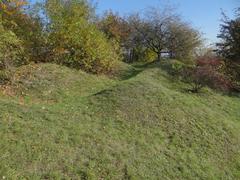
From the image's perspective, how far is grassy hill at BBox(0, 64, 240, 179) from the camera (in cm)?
689

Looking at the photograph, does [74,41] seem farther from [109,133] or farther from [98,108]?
[109,133]

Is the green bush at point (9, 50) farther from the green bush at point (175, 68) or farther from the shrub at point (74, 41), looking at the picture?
the green bush at point (175, 68)

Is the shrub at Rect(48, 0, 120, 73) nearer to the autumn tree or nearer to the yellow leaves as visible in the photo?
the yellow leaves

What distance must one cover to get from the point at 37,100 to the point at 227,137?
5.76 metres

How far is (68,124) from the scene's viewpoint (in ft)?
27.8

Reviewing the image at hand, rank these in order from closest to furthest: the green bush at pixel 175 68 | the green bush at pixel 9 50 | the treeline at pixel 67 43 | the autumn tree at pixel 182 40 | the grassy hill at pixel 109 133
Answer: the grassy hill at pixel 109 133 → the green bush at pixel 9 50 → the treeline at pixel 67 43 → the green bush at pixel 175 68 → the autumn tree at pixel 182 40

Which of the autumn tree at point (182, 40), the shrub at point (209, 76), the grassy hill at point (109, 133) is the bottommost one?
the grassy hill at point (109, 133)

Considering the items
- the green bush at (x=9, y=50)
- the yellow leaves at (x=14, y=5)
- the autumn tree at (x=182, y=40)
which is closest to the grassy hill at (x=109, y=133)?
the green bush at (x=9, y=50)

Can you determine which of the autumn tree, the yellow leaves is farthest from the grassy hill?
the autumn tree

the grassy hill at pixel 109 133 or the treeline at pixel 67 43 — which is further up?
the treeline at pixel 67 43

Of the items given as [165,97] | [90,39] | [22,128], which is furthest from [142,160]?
[90,39]

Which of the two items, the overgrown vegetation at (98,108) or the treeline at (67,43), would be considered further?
the treeline at (67,43)

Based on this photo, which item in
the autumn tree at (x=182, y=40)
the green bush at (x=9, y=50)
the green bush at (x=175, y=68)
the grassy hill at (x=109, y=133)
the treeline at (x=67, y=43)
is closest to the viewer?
the grassy hill at (x=109, y=133)

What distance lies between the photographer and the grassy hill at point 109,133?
6891mm
